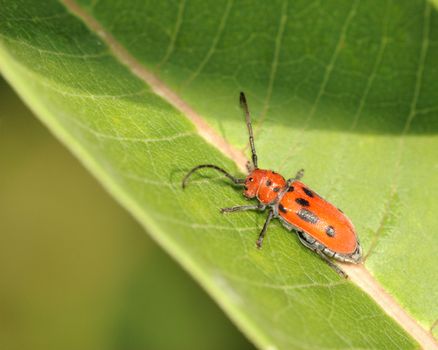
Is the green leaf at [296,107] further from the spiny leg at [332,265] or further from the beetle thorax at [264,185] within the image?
the beetle thorax at [264,185]

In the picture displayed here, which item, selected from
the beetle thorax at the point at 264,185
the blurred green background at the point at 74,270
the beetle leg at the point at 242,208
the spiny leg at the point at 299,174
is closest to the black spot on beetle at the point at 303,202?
the beetle thorax at the point at 264,185

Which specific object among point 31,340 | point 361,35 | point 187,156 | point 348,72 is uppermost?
point 361,35

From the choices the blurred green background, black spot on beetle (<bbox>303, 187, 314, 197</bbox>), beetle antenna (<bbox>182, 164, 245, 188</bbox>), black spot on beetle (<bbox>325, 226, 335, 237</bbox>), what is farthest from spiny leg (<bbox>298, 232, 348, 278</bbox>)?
the blurred green background

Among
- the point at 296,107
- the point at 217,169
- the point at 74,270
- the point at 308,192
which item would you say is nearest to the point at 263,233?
the point at 217,169

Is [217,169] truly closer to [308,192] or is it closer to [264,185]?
[264,185]

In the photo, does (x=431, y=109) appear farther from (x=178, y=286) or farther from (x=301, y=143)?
(x=178, y=286)

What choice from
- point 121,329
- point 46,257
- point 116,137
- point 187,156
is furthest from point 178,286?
point 116,137

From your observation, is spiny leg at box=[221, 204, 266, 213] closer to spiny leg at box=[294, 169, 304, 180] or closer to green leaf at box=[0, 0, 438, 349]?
green leaf at box=[0, 0, 438, 349]
